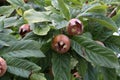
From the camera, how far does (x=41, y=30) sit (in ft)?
3.91

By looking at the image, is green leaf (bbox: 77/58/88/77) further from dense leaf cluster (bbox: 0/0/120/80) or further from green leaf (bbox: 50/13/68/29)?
green leaf (bbox: 50/13/68/29)

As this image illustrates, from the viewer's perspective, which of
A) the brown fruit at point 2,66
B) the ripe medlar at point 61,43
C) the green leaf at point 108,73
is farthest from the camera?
the green leaf at point 108,73

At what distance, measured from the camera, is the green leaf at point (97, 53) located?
1.17 m

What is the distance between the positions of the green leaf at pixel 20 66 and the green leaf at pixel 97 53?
0.60 feet

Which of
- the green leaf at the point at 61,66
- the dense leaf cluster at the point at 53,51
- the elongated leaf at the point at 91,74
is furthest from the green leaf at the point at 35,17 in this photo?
the elongated leaf at the point at 91,74

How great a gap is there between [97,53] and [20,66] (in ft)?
1.00

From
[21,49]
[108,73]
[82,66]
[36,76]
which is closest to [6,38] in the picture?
[21,49]

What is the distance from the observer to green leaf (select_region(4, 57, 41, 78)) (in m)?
1.12

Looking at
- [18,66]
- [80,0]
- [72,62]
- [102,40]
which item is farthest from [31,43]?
[80,0]

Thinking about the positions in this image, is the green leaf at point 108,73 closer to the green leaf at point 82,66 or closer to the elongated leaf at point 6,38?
the green leaf at point 82,66

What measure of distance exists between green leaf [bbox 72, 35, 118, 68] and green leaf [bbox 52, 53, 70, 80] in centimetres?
7

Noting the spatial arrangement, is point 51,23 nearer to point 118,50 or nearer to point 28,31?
point 28,31

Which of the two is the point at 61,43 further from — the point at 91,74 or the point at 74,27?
the point at 91,74

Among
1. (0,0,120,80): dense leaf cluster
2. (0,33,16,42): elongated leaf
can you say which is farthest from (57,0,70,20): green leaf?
(0,33,16,42): elongated leaf
